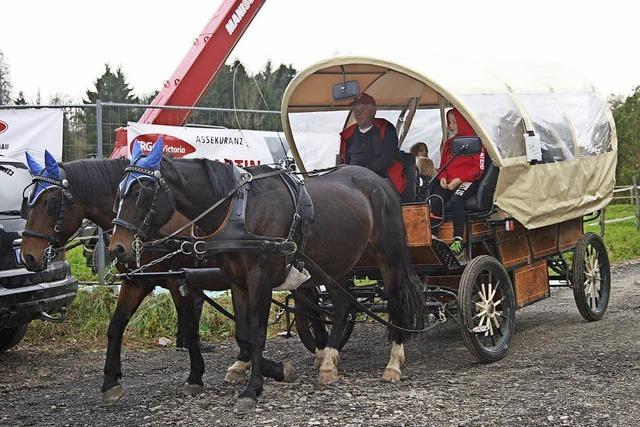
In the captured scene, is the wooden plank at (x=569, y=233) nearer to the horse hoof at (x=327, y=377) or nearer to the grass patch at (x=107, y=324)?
the grass patch at (x=107, y=324)

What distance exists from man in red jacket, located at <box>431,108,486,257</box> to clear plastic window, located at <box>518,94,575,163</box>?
2.13 ft

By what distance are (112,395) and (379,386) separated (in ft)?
6.32

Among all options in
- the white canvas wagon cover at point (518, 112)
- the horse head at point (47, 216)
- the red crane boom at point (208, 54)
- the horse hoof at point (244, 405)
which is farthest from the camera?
the red crane boom at point (208, 54)

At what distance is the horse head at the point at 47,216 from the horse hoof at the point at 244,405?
62.4 inches

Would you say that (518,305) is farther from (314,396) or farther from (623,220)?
(623,220)

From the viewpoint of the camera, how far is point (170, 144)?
32.8 ft

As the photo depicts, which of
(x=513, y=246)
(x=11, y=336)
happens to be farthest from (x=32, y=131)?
(x=513, y=246)

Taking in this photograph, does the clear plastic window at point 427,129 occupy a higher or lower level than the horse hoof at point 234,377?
higher

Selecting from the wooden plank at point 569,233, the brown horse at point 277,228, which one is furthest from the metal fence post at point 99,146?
the wooden plank at point 569,233

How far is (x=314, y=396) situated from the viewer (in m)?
6.32

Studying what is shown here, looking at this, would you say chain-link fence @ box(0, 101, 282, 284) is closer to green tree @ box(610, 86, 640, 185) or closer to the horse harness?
the horse harness

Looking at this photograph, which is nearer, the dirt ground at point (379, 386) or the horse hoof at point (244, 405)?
the dirt ground at point (379, 386)

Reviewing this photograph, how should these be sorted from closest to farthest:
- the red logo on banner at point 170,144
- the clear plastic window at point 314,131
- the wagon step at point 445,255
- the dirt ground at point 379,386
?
the dirt ground at point 379,386 < the wagon step at point 445,255 < the clear plastic window at point 314,131 < the red logo on banner at point 170,144

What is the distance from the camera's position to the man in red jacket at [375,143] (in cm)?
801
